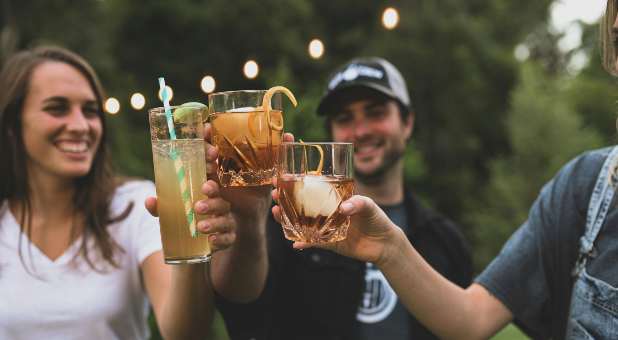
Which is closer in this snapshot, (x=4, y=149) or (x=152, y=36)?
(x=4, y=149)

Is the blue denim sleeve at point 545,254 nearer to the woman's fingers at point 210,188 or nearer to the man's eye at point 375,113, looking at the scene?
the woman's fingers at point 210,188

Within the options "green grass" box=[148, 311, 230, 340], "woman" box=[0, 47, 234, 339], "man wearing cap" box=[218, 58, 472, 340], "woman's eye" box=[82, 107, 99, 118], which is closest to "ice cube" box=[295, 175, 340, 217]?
"woman" box=[0, 47, 234, 339]

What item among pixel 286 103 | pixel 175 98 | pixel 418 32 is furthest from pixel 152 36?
pixel 286 103

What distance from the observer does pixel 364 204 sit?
1.67 m

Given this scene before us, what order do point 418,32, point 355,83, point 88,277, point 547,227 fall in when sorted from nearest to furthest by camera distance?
1. point 547,227
2. point 88,277
3. point 355,83
4. point 418,32

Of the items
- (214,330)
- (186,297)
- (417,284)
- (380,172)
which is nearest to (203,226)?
(186,297)

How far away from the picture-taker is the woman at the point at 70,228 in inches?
96.1

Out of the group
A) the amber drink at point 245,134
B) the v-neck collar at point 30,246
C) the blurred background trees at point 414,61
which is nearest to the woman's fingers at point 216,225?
the amber drink at point 245,134

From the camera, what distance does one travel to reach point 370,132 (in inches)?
129

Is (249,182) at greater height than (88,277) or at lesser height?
greater

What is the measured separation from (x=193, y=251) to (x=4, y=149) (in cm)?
167

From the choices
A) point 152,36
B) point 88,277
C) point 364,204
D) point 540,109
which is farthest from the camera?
point 152,36

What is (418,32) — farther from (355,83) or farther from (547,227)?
(547,227)

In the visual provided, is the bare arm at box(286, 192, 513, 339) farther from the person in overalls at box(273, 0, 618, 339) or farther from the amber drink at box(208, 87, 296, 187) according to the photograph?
the amber drink at box(208, 87, 296, 187)
